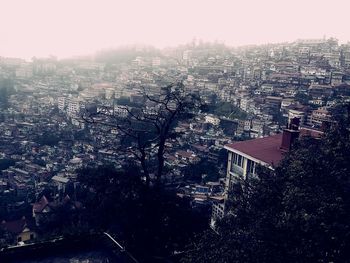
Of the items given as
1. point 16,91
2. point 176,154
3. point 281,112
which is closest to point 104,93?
point 16,91

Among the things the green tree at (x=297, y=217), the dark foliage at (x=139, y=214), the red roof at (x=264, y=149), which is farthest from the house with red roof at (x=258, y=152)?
the green tree at (x=297, y=217)

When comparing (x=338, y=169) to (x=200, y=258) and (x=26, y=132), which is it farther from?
(x=26, y=132)

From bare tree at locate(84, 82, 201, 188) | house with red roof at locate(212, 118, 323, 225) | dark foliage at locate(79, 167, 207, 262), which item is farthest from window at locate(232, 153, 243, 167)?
dark foliage at locate(79, 167, 207, 262)

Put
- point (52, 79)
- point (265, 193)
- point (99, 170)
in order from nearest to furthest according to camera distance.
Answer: point (265, 193) → point (99, 170) → point (52, 79)

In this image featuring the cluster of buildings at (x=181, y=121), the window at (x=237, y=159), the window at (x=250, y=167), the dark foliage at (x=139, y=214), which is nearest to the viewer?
the dark foliage at (x=139, y=214)

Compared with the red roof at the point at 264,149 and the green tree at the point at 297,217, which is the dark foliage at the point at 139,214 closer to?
the green tree at the point at 297,217

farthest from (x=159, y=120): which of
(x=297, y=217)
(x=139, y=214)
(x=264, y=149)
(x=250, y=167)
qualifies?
(x=297, y=217)

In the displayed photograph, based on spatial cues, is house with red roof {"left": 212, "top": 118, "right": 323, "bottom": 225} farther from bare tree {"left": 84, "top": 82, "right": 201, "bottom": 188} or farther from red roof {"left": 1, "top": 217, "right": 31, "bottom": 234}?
red roof {"left": 1, "top": 217, "right": 31, "bottom": 234}

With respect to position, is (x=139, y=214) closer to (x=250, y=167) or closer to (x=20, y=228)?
(x=250, y=167)
